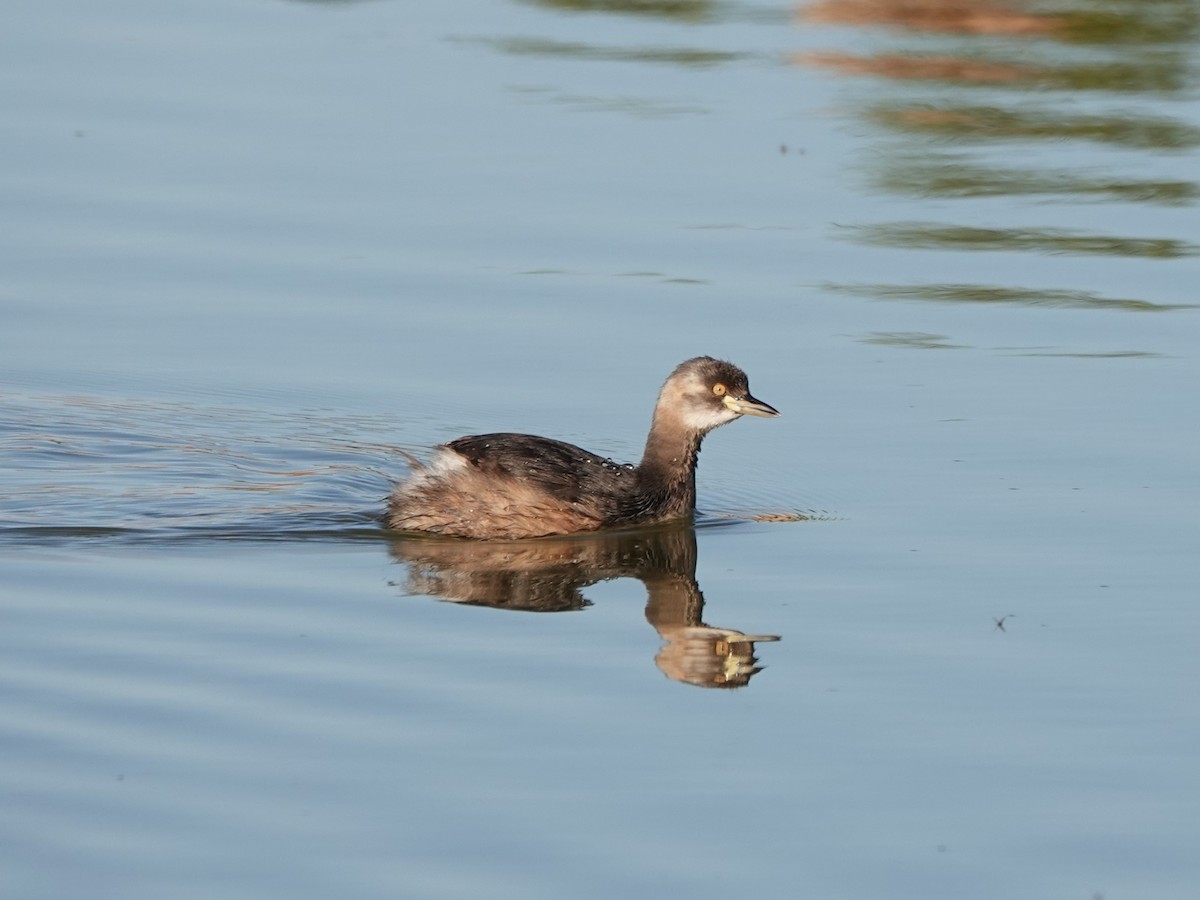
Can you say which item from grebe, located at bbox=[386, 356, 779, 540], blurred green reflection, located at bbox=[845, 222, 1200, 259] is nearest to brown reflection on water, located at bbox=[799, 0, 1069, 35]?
blurred green reflection, located at bbox=[845, 222, 1200, 259]

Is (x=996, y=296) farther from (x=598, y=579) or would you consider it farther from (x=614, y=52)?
(x=614, y=52)

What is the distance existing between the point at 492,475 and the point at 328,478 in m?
1.13

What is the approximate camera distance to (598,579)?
9.48 meters

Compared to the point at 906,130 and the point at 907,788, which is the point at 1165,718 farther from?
the point at 906,130

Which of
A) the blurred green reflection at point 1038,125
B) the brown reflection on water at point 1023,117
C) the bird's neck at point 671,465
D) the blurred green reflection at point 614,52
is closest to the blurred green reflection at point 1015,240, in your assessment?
the brown reflection on water at point 1023,117

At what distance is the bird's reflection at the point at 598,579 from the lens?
813 cm

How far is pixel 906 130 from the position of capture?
1777 centimetres

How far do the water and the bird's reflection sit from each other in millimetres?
40

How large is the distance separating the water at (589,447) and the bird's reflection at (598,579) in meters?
0.04

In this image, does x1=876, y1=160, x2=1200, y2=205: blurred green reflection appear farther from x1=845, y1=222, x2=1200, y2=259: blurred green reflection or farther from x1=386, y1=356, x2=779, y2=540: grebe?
x1=386, y1=356, x2=779, y2=540: grebe

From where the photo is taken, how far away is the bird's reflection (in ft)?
26.7

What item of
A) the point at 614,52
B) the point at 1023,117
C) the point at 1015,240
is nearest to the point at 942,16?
the point at 614,52

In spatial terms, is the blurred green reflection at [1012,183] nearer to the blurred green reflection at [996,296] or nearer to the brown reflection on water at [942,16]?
the blurred green reflection at [996,296]

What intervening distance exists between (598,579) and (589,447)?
190 centimetres
